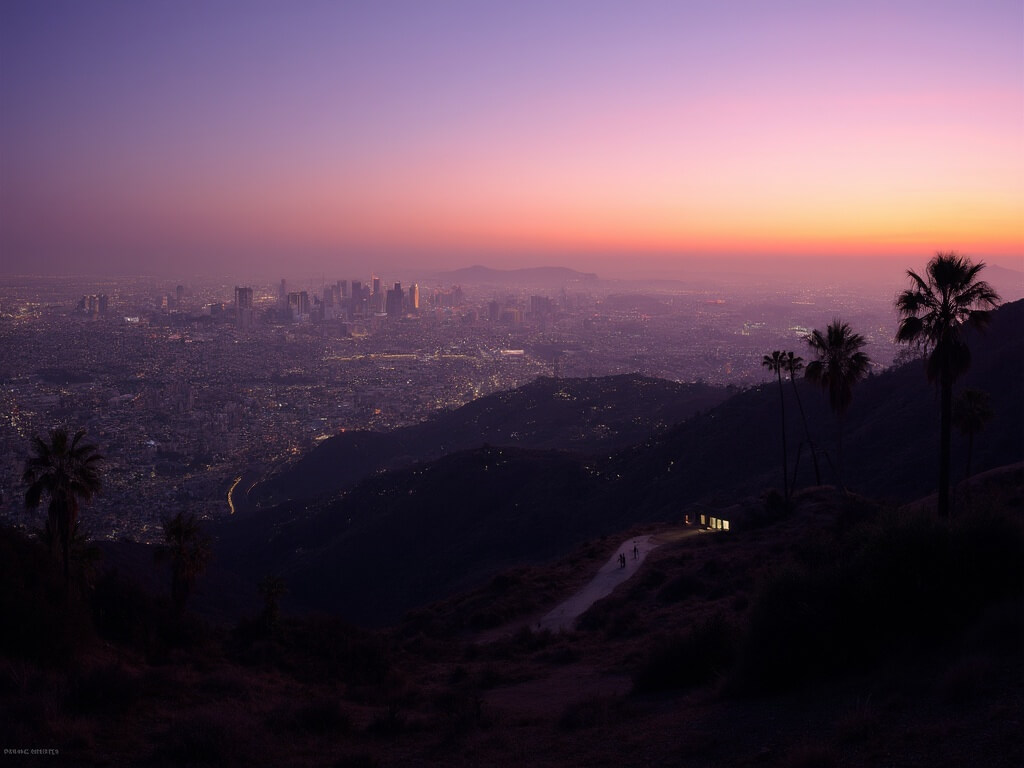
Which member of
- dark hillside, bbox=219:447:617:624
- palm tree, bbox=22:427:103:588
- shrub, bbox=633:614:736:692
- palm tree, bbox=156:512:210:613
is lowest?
dark hillside, bbox=219:447:617:624

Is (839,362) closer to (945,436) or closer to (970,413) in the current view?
(970,413)

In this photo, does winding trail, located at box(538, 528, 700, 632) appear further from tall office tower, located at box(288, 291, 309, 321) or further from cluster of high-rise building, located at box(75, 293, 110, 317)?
tall office tower, located at box(288, 291, 309, 321)

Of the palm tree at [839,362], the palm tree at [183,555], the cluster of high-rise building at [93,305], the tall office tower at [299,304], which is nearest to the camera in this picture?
the palm tree at [183,555]

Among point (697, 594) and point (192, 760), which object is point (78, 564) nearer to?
point (192, 760)

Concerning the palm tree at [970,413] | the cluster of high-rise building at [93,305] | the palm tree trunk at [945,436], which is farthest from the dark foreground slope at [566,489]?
the cluster of high-rise building at [93,305]

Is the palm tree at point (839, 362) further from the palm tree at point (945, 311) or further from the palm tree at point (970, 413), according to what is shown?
the palm tree at point (945, 311)

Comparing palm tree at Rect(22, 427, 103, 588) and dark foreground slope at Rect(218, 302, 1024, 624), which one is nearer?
palm tree at Rect(22, 427, 103, 588)

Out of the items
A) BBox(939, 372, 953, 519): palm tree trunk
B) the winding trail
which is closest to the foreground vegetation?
BBox(939, 372, 953, 519): palm tree trunk
